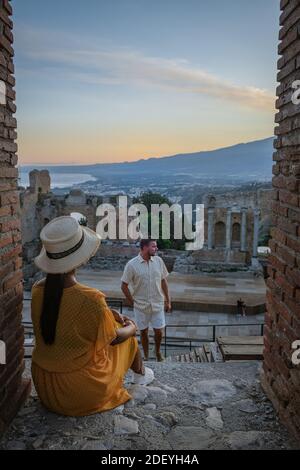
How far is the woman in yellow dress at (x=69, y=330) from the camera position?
316cm

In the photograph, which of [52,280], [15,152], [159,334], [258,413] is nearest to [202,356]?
[159,334]

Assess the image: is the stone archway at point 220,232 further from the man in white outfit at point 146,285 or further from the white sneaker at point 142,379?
the white sneaker at point 142,379

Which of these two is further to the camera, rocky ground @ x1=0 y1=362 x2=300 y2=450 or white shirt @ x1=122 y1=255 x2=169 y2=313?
white shirt @ x1=122 y1=255 x2=169 y2=313

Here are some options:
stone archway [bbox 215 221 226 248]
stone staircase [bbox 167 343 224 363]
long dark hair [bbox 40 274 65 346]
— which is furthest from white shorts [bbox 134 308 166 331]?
stone archway [bbox 215 221 226 248]

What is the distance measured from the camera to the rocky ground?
3.08 metres

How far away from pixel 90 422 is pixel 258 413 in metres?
1.41

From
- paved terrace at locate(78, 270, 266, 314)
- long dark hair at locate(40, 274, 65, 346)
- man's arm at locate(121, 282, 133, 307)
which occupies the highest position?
long dark hair at locate(40, 274, 65, 346)

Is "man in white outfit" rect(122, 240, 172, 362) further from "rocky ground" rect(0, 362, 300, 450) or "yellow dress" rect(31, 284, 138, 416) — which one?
"yellow dress" rect(31, 284, 138, 416)

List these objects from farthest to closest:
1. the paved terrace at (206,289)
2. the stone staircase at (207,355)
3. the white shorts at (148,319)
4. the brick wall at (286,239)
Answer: the paved terrace at (206,289) → the white shorts at (148,319) → the stone staircase at (207,355) → the brick wall at (286,239)

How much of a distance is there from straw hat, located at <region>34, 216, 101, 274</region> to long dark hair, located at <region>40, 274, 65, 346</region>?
8cm

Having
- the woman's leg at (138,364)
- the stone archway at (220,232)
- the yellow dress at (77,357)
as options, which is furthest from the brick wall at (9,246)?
the stone archway at (220,232)

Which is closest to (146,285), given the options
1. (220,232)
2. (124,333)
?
(124,333)

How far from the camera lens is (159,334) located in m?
5.93
